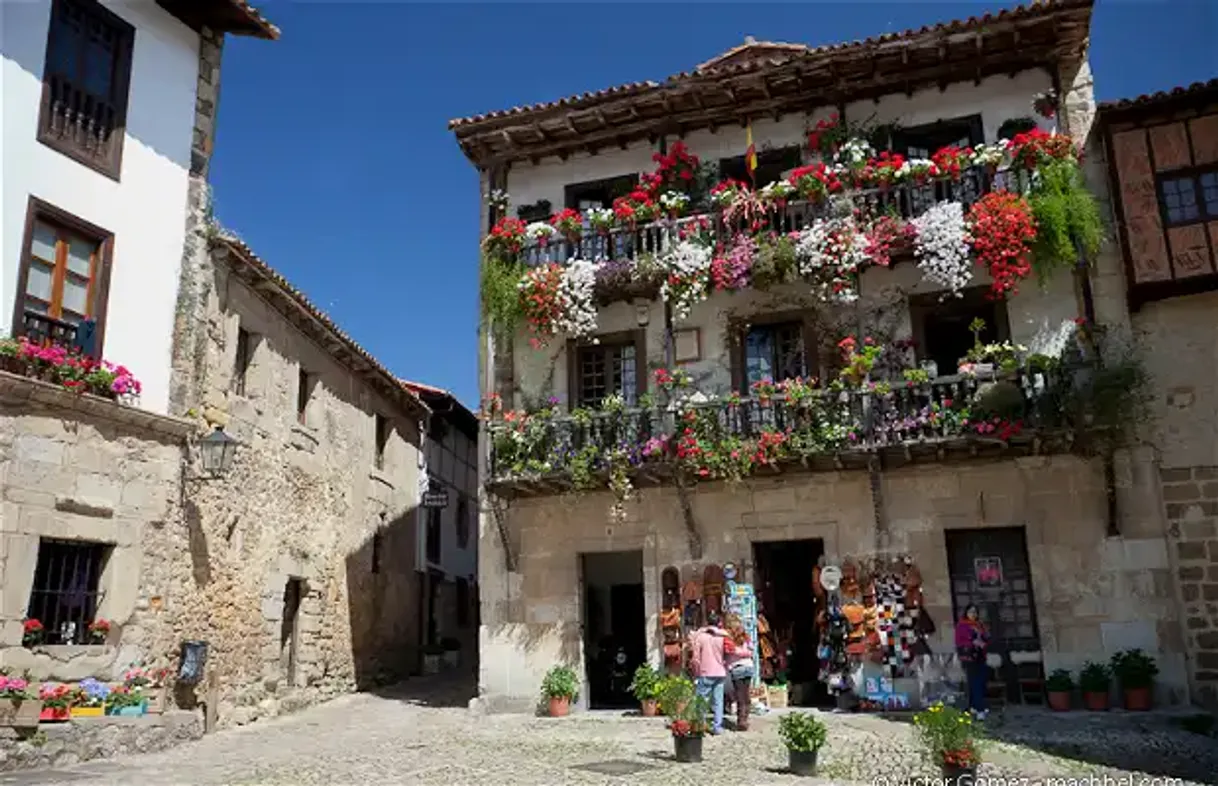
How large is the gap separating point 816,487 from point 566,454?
12.7 feet

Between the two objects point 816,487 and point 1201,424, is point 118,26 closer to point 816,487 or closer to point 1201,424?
point 816,487

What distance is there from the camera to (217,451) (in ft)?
43.7

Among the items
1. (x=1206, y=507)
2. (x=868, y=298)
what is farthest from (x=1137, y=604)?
(x=868, y=298)

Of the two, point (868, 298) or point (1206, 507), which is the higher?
point (868, 298)

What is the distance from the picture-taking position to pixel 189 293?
14.3 m

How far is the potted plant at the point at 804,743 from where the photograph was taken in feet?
30.9

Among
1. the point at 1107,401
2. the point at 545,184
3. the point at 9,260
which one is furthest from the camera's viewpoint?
the point at 545,184

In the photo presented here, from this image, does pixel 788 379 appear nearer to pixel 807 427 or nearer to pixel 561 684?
pixel 807 427

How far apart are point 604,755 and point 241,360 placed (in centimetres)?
930

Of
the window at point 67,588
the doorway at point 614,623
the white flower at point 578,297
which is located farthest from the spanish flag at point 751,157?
the window at point 67,588

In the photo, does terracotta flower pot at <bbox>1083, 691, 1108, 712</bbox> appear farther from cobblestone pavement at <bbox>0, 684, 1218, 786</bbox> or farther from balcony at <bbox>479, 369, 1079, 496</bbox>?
balcony at <bbox>479, 369, 1079, 496</bbox>

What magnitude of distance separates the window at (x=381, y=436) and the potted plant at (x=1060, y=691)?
1462 cm

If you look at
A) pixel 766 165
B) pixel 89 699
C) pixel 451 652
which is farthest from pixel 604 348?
pixel 451 652

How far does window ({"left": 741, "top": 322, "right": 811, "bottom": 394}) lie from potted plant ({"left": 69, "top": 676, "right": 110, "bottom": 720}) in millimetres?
9797
